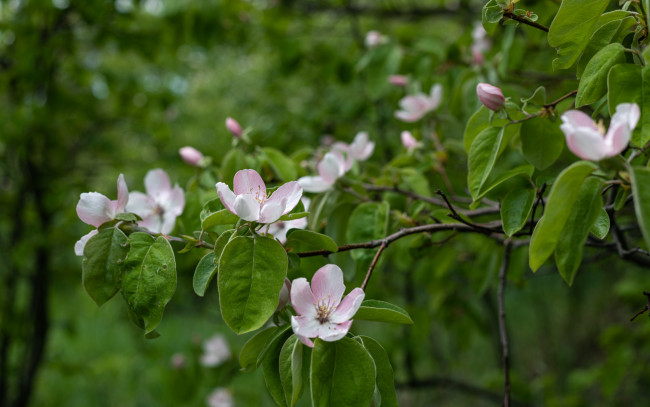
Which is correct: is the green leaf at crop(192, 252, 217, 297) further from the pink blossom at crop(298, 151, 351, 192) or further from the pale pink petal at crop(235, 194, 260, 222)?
the pink blossom at crop(298, 151, 351, 192)

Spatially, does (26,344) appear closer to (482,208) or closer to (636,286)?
(482,208)

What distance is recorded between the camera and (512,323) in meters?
5.80

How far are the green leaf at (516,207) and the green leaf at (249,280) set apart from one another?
41 centimetres

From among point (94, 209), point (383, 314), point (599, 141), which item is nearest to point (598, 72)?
point (599, 141)

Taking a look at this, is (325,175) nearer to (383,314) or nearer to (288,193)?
(288,193)

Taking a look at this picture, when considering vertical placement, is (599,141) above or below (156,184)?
above

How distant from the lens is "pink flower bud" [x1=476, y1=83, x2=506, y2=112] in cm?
91

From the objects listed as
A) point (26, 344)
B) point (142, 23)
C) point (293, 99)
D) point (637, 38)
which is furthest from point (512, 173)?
point (293, 99)

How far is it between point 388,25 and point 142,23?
1556 mm

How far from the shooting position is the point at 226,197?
792 mm

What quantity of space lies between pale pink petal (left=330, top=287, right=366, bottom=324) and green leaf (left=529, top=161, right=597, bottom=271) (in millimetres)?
245

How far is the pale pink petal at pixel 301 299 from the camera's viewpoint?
0.81m

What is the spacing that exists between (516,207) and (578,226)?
269 mm

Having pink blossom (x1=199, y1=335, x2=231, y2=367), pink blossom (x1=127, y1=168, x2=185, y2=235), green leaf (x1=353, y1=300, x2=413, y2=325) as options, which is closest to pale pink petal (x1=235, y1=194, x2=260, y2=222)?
green leaf (x1=353, y1=300, x2=413, y2=325)
